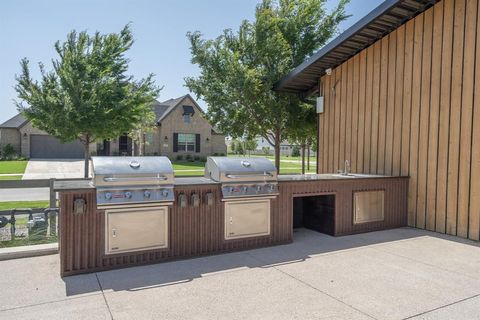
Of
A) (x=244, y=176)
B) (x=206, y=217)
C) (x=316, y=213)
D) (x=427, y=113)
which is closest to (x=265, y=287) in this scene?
(x=206, y=217)

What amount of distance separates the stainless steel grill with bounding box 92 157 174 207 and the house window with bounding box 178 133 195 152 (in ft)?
83.9

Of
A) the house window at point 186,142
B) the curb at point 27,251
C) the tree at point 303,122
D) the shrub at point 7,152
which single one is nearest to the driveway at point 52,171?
the shrub at point 7,152

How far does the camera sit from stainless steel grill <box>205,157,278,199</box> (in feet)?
17.9

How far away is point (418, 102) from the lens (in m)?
7.61

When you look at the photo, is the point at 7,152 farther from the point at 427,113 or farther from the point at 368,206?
the point at 427,113

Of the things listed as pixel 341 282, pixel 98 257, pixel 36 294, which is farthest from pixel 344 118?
pixel 36 294

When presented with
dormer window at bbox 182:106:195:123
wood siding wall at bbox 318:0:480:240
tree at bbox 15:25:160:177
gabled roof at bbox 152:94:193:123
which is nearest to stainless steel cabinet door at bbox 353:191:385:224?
wood siding wall at bbox 318:0:480:240

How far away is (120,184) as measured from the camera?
4.61 m

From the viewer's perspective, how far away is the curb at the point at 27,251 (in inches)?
199

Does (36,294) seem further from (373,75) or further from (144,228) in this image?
(373,75)

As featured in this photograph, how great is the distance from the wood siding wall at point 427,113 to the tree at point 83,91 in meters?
7.93

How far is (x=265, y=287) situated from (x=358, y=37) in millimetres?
6830

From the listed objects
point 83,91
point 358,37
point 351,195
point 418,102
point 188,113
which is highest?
point 188,113

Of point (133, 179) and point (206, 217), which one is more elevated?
point (133, 179)
